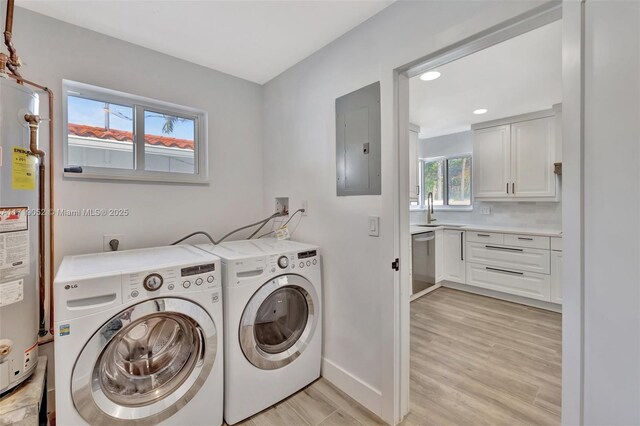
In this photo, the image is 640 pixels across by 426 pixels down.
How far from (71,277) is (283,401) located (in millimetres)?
1374

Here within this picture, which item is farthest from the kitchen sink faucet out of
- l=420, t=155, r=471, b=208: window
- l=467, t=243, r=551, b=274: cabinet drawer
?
l=467, t=243, r=551, b=274: cabinet drawer

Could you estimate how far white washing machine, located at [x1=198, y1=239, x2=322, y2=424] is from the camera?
151 centimetres

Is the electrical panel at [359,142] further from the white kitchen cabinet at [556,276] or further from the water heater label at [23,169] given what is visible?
the white kitchen cabinet at [556,276]

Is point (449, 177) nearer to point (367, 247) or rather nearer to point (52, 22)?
point (367, 247)

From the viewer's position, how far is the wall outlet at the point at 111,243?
1.77 m

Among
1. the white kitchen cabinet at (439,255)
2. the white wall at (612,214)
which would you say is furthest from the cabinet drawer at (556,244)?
the white wall at (612,214)

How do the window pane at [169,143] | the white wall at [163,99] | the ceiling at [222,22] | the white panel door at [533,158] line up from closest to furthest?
1. the ceiling at [222,22]
2. the white wall at [163,99]
3. the window pane at [169,143]
4. the white panel door at [533,158]

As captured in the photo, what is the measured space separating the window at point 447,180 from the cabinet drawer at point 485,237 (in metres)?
0.87

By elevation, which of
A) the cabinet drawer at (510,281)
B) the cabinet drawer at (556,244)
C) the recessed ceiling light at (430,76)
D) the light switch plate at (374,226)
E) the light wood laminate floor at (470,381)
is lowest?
the light wood laminate floor at (470,381)

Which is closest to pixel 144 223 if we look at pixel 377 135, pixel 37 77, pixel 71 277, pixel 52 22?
pixel 71 277

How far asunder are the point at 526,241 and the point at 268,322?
3.20m

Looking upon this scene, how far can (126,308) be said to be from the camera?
1.20m

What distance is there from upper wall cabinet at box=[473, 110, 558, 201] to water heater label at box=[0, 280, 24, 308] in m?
4.49

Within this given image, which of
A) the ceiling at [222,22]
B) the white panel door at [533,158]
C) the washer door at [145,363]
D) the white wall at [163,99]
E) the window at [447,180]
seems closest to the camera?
the washer door at [145,363]
